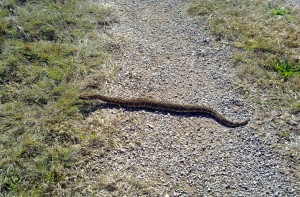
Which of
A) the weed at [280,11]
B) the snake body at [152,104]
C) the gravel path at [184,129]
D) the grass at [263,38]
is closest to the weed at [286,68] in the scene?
the grass at [263,38]

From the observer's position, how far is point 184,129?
605cm

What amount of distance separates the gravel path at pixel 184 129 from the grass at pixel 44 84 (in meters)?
0.57

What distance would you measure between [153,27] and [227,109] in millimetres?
3390

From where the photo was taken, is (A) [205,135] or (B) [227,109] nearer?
(A) [205,135]

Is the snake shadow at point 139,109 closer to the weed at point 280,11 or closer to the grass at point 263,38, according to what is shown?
the grass at point 263,38

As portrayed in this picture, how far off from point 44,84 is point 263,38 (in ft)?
16.8

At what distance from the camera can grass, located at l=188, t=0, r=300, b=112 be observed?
6.79 m

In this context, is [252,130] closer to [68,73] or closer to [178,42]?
[178,42]

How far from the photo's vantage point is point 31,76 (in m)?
6.76

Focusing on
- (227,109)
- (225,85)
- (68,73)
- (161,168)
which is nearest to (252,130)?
(227,109)

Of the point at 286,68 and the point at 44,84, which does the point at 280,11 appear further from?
the point at 44,84

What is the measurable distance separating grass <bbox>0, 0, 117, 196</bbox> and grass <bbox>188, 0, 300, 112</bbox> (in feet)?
9.47

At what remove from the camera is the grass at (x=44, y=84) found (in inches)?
201

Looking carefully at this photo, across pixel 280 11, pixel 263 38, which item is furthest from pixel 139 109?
pixel 280 11
